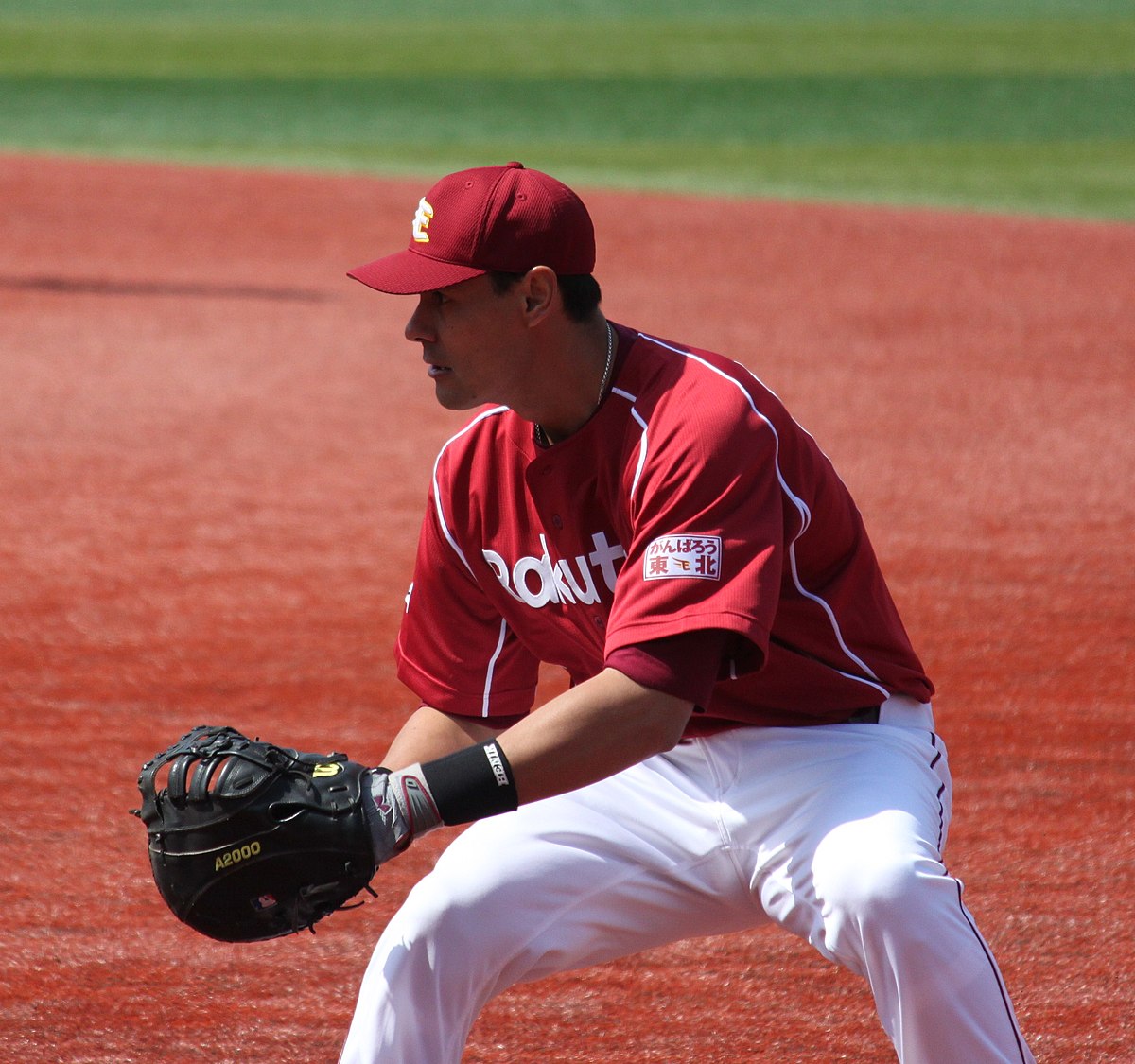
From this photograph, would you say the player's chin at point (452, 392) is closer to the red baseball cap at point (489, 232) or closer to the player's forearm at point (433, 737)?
the red baseball cap at point (489, 232)

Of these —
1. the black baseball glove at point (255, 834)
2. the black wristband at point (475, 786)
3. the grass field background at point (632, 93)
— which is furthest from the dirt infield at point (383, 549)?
the grass field background at point (632, 93)

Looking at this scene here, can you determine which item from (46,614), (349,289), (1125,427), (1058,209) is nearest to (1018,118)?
(1058,209)

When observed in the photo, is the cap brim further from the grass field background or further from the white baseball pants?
the grass field background

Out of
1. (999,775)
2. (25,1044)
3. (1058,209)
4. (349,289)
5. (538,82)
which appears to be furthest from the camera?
(538,82)

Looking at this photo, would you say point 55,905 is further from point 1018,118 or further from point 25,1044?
point 1018,118

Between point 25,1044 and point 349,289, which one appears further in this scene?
point 349,289

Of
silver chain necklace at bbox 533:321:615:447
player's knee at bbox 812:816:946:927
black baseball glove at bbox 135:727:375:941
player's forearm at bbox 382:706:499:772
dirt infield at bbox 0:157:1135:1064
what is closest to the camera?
player's knee at bbox 812:816:946:927

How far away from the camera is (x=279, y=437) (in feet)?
28.8

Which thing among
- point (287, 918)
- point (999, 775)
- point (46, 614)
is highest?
point (287, 918)

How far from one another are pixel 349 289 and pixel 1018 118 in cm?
1188

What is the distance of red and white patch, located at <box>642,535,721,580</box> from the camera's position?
2.50 metres

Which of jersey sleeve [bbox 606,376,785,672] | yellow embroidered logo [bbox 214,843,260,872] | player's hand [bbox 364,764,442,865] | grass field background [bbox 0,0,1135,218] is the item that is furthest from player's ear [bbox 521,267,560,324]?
grass field background [bbox 0,0,1135,218]

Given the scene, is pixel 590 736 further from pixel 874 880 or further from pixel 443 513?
pixel 443 513

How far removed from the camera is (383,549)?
711 cm
